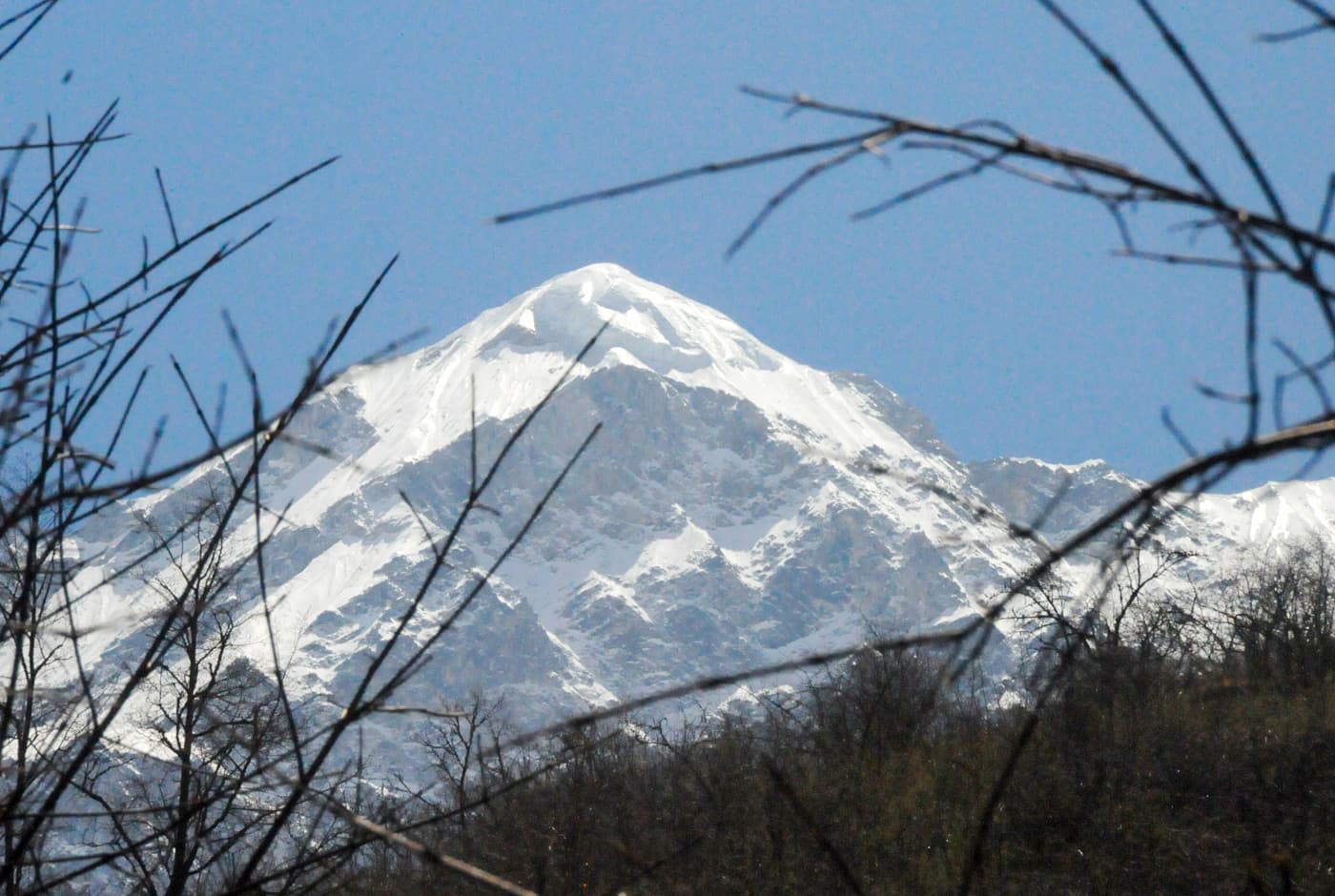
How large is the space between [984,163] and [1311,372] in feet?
0.81

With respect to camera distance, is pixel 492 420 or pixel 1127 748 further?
pixel 492 420

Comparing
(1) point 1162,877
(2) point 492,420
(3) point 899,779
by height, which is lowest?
(1) point 1162,877

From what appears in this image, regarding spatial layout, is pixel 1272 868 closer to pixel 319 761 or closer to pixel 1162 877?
pixel 1162 877

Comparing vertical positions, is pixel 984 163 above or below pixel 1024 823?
above

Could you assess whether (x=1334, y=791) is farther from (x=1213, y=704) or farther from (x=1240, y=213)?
(x=1240, y=213)

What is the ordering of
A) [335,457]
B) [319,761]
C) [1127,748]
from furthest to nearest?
1. [1127,748]
2. [319,761]
3. [335,457]

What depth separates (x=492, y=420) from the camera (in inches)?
7790

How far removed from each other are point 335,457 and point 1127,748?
13560 millimetres

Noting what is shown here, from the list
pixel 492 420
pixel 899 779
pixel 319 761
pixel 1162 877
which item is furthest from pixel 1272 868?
pixel 492 420

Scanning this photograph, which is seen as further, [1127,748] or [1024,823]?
[1127,748]

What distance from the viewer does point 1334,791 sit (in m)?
11.7

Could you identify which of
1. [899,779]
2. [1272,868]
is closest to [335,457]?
[1272,868]

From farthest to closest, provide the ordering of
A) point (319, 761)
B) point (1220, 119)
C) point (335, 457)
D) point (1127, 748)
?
1. point (1127, 748)
2. point (319, 761)
3. point (335, 457)
4. point (1220, 119)

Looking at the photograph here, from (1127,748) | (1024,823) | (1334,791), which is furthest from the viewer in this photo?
(1127,748)
